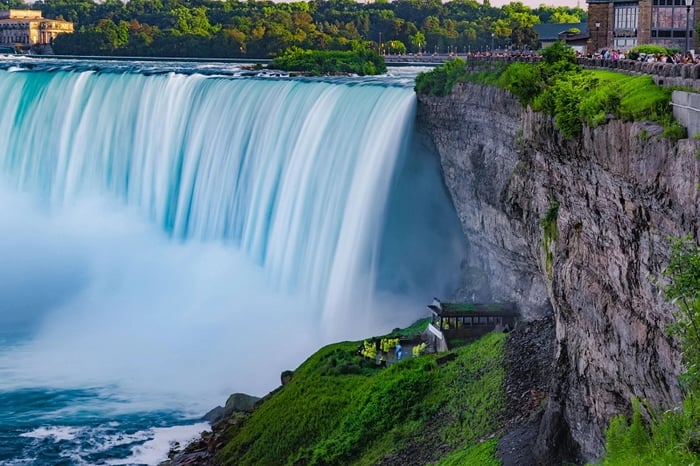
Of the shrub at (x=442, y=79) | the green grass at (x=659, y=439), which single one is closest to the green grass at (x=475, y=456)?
the green grass at (x=659, y=439)

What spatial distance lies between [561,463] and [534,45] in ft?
131

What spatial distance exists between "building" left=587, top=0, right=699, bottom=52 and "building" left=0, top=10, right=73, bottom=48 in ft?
254

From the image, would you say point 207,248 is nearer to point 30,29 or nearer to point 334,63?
point 334,63

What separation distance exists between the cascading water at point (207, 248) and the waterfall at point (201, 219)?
62mm

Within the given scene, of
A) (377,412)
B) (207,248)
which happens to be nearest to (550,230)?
(377,412)

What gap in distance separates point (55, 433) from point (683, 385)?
55.9 ft

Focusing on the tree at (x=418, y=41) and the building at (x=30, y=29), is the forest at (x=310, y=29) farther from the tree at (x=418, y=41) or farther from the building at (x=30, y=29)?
the building at (x=30, y=29)

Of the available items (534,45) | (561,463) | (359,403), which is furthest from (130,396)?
(534,45)

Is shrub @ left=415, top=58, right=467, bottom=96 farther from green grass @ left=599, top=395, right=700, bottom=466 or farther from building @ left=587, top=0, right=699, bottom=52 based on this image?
green grass @ left=599, top=395, right=700, bottom=466

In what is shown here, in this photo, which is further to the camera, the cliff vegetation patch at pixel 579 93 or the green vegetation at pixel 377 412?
the green vegetation at pixel 377 412

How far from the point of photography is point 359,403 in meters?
23.2

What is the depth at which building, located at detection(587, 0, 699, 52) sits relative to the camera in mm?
33938

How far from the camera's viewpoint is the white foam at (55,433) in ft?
85.0

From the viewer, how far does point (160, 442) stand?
25.4 metres
